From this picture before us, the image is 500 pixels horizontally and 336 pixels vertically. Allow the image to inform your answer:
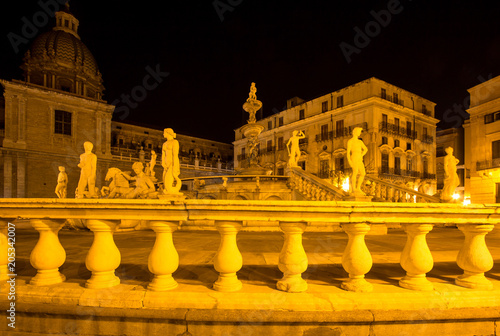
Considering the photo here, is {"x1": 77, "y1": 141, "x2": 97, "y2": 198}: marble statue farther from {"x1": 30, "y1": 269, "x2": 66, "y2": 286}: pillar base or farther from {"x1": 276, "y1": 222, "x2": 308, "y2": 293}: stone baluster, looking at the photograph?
{"x1": 276, "y1": 222, "x2": 308, "y2": 293}: stone baluster

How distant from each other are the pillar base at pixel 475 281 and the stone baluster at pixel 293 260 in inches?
Result: 64.3

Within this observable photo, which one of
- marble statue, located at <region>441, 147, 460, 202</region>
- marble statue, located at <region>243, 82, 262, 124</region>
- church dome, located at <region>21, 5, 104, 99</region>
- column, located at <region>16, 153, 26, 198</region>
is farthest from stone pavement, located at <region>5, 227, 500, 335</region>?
church dome, located at <region>21, 5, 104, 99</region>

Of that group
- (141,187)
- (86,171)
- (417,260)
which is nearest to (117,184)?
(141,187)

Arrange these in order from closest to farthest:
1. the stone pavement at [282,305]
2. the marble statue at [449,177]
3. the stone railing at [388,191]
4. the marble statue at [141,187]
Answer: the stone pavement at [282,305]
the marble statue at [449,177]
the marble statue at [141,187]
the stone railing at [388,191]

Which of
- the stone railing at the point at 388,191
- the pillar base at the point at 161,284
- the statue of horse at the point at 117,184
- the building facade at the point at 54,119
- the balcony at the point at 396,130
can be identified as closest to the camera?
the pillar base at the point at 161,284

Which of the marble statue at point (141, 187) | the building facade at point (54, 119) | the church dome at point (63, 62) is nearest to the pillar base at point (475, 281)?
the marble statue at point (141, 187)

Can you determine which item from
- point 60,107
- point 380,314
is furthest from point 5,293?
point 60,107

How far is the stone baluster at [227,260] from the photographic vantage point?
2.52 m

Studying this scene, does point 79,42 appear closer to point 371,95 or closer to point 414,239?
point 371,95

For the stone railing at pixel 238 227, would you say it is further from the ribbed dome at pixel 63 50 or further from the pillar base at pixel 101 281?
the ribbed dome at pixel 63 50

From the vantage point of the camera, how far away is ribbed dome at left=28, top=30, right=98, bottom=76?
30.5 meters

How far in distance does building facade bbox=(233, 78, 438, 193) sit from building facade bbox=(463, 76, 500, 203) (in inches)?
184

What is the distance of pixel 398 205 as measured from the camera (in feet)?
8.55

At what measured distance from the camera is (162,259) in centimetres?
252
